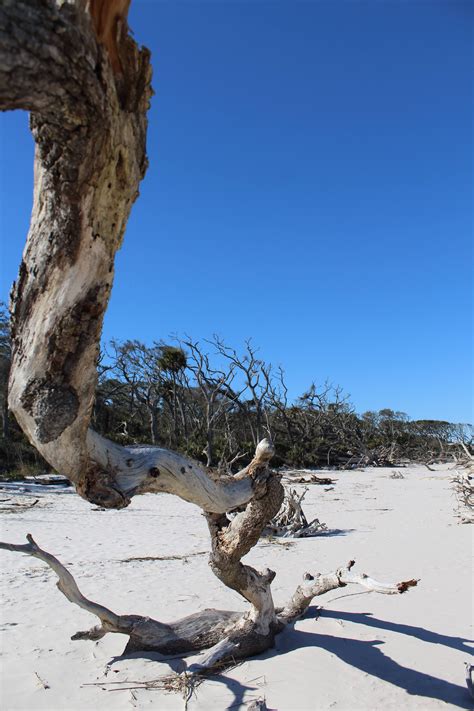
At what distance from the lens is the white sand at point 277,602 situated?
3.60 meters

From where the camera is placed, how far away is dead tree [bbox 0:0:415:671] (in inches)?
66.6

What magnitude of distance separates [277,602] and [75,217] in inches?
204

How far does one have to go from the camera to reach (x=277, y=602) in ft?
19.2

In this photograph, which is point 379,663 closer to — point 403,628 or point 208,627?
point 403,628

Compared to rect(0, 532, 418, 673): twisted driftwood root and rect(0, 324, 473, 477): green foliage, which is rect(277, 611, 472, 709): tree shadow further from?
rect(0, 324, 473, 477): green foliage

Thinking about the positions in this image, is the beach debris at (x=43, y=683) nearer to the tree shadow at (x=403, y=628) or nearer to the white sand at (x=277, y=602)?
the white sand at (x=277, y=602)

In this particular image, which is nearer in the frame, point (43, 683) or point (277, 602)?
point (43, 683)

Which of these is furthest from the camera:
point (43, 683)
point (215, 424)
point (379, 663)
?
point (215, 424)

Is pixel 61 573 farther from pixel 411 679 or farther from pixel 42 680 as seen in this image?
pixel 411 679

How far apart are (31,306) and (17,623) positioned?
415cm

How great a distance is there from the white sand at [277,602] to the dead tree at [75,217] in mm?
1070

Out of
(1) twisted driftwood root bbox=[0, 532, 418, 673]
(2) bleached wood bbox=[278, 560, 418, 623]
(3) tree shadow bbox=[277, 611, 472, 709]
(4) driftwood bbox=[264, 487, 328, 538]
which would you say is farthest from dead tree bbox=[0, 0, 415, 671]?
(4) driftwood bbox=[264, 487, 328, 538]

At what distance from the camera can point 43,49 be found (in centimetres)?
165

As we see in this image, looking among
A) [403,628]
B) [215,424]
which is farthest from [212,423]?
[403,628]
